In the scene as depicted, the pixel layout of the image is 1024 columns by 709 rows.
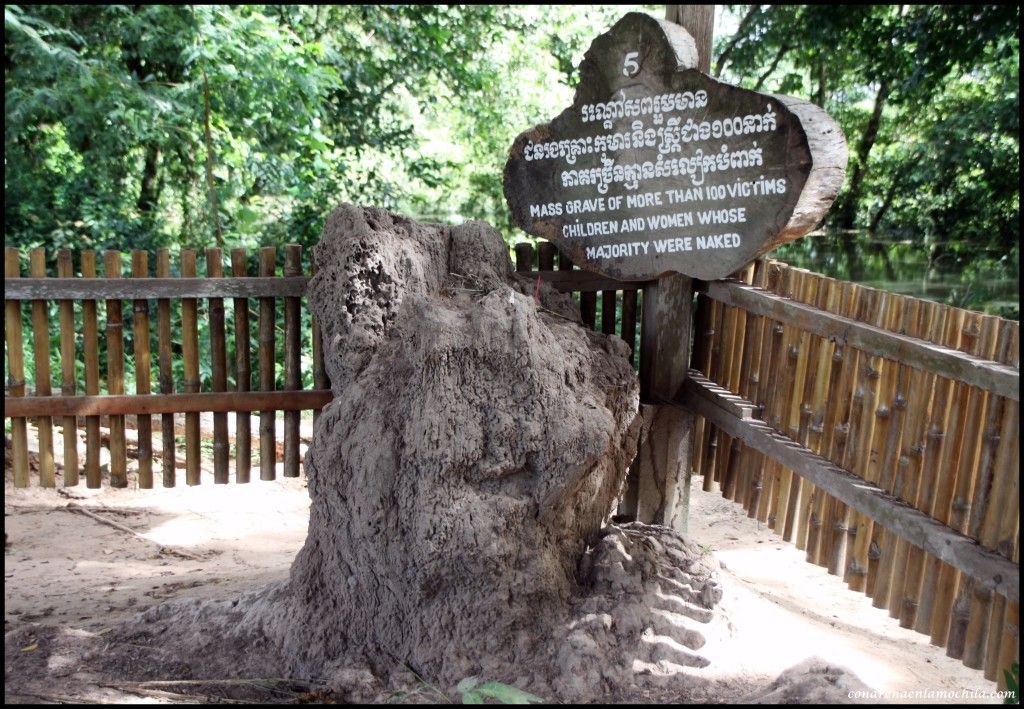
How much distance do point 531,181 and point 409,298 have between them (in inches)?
45.6

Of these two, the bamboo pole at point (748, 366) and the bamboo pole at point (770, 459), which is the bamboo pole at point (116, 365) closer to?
the bamboo pole at point (748, 366)

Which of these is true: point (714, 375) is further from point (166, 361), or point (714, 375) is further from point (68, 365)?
point (68, 365)

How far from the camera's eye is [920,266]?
1370 cm

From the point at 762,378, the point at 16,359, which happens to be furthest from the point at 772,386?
the point at 16,359

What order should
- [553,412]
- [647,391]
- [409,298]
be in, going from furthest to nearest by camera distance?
1. [647,391]
2. [409,298]
3. [553,412]

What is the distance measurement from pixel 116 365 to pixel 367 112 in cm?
703

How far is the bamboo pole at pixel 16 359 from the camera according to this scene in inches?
207

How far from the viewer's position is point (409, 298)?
14.0 feet

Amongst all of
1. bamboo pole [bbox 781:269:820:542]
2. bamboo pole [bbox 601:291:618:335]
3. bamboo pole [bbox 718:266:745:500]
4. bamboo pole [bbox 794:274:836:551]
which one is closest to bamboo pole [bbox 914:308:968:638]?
bamboo pole [bbox 794:274:836:551]

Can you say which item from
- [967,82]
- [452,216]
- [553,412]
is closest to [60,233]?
[452,216]

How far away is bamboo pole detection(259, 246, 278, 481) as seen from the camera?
5391 mm

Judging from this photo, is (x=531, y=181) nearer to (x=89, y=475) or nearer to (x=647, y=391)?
(x=647, y=391)

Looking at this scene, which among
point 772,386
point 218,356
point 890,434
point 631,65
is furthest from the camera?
point 218,356

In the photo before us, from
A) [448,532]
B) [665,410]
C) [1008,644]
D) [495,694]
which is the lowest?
[495,694]
